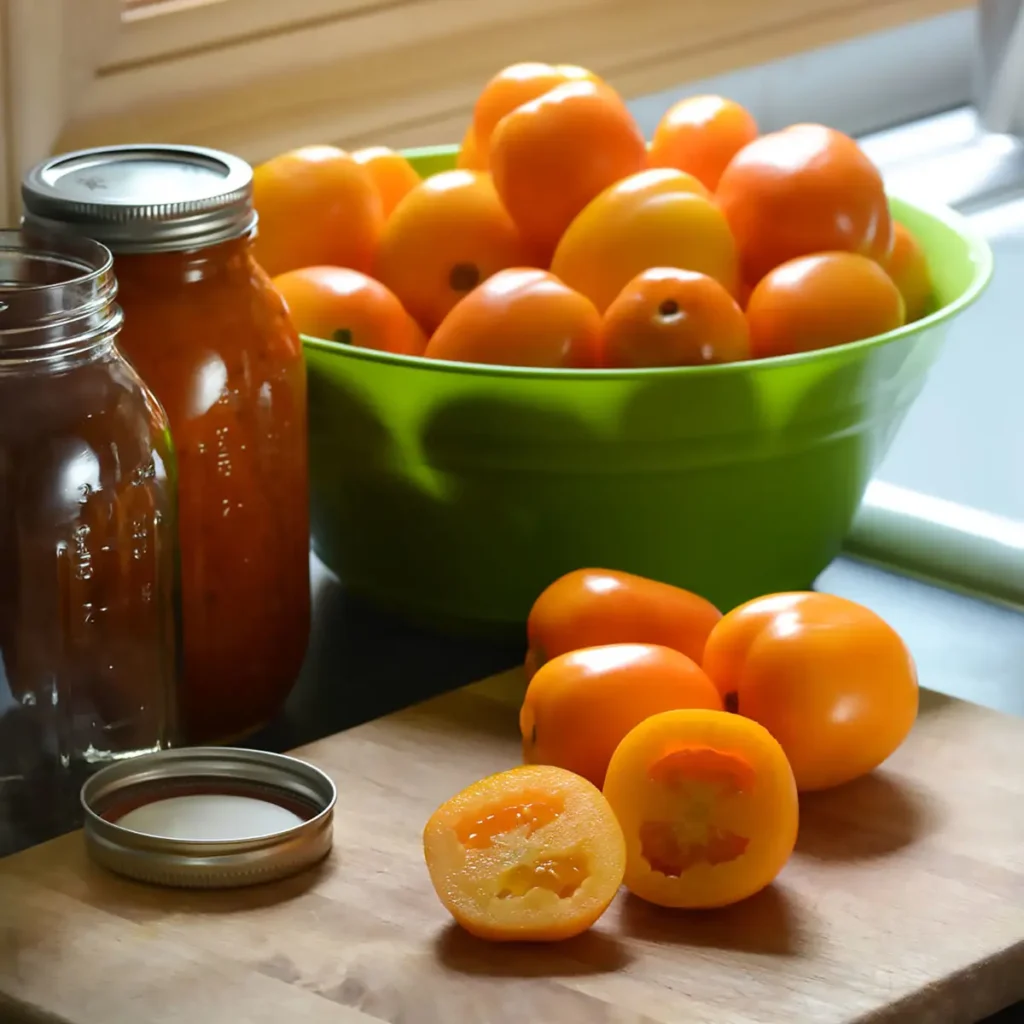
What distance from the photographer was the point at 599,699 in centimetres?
78

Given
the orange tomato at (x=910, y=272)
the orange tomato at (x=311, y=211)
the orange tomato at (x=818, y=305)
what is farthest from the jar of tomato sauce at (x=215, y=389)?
the orange tomato at (x=910, y=272)

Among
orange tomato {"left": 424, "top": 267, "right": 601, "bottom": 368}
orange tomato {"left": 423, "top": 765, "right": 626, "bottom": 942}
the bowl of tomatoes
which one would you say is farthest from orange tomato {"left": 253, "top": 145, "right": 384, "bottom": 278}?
orange tomato {"left": 423, "top": 765, "right": 626, "bottom": 942}

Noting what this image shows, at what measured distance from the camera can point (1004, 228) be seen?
5.58ft

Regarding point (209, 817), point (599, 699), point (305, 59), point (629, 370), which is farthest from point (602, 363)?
point (305, 59)

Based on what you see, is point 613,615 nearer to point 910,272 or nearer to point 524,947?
point 524,947

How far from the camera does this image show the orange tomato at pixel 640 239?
91 cm

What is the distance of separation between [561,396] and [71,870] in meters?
0.31

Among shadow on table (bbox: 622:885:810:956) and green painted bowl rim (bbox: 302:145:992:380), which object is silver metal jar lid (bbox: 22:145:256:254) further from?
shadow on table (bbox: 622:885:810:956)

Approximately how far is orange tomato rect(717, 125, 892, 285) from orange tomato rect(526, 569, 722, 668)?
7.9 inches

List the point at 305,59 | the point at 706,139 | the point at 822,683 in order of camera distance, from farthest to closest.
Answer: the point at 305,59 → the point at 706,139 → the point at 822,683

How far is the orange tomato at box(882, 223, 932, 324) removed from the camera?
103 centimetres

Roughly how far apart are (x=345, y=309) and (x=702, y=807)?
0.33 metres

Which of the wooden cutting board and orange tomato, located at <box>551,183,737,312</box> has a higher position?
orange tomato, located at <box>551,183,737,312</box>

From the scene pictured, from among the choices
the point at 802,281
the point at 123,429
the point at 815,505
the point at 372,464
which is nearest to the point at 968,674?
the point at 815,505
